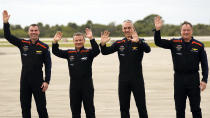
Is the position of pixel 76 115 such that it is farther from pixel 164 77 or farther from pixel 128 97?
pixel 164 77

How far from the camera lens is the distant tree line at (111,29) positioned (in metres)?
96.7

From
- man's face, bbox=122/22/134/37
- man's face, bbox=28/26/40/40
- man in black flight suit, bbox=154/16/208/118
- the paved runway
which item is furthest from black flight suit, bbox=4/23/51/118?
man in black flight suit, bbox=154/16/208/118

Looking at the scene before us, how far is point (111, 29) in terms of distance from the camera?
11112 cm

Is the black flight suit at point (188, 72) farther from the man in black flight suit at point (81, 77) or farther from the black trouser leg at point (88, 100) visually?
the black trouser leg at point (88, 100)

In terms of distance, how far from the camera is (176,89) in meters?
7.97

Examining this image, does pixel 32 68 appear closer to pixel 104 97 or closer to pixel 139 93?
pixel 139 93

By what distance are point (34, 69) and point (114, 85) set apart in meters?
7.60

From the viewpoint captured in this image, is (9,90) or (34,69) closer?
(34,69)

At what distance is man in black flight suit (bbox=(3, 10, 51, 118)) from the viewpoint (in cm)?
820

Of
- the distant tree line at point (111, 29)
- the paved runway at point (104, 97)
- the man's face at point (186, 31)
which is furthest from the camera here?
the distant tree line at point (111, 29)

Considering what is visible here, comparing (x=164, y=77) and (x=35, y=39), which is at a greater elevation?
(x=35, y=39)

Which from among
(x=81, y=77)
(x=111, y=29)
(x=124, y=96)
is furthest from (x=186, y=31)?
(x=111, y=29)

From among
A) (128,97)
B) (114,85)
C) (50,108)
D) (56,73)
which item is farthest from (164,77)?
(128,97)

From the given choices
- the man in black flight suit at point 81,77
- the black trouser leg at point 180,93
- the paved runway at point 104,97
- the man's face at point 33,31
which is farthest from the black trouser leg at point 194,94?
the man's face at point 33,31
